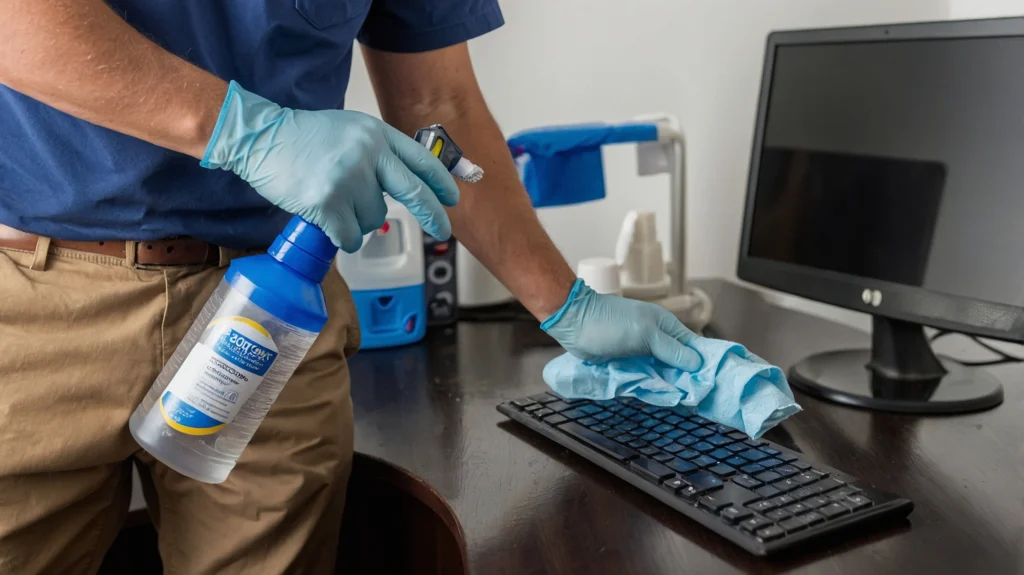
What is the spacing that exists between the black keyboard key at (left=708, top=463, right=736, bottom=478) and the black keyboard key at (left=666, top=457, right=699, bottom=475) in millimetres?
16

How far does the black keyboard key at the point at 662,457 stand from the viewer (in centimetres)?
80

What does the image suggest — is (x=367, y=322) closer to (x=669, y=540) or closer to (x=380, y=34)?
(x=380, y=34)

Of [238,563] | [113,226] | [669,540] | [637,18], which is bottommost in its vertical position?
[238,563]

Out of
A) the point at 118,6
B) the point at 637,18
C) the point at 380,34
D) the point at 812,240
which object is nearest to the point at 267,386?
the point at 118,6

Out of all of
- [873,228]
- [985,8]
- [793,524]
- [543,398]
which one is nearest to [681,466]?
[793,524]

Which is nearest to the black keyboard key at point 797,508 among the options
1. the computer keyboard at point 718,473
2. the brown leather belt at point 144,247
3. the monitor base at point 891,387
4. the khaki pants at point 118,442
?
the computer keyboard at point 718,473

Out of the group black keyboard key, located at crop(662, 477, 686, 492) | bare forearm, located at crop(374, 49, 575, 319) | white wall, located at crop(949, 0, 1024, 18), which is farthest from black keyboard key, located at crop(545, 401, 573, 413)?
white wall, located at crop(949, 0, 1024, 18)

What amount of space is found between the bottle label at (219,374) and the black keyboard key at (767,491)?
16.3 inches

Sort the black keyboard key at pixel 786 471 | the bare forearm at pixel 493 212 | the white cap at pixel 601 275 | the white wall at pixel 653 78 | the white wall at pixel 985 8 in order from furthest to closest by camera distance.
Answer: the white wall at pixel 653 78 → the white wall at pixel 985 8 → the white cap at pixel 601 275 → the bare forearm at pixel 493 212 → the black keyboard key at pixel 786 471

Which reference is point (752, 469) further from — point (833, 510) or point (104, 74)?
point (104, 74)

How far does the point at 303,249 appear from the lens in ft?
2.33

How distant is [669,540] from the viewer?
708 mm

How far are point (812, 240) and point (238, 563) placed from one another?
80cm

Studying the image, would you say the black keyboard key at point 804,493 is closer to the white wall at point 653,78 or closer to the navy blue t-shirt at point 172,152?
the navy blue t-shirt at point 172,152
